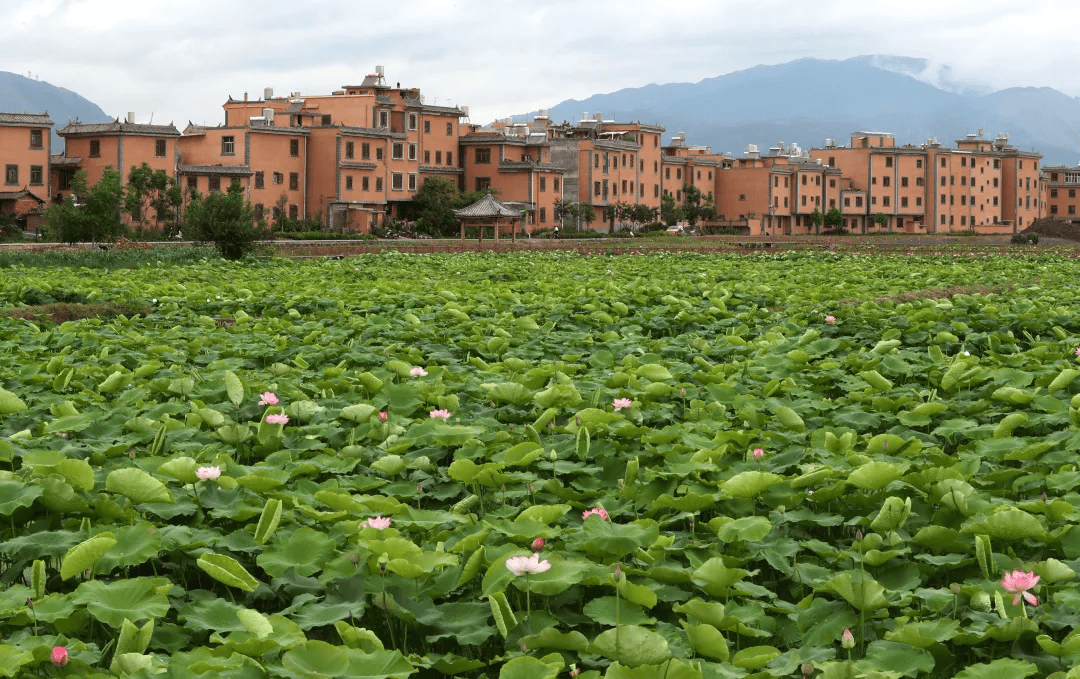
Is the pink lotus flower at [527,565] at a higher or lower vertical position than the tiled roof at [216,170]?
lower

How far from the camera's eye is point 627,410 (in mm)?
5535

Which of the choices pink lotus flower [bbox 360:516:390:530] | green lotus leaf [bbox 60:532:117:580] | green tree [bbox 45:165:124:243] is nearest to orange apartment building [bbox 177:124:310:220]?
green tree [bbox 45:165:124:243]

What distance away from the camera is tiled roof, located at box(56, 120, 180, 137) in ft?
184

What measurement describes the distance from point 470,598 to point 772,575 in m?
1.10

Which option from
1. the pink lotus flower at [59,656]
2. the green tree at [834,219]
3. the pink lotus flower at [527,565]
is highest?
the green tree at [834,219]

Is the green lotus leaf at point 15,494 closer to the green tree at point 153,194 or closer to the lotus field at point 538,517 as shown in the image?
the lotus field at point 538,517

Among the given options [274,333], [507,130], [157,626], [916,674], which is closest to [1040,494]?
[916,674]

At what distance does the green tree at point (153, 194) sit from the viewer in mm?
52812

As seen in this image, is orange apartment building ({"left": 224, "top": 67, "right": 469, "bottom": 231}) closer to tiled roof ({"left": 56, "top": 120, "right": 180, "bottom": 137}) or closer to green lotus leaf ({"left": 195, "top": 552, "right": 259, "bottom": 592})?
tiled roof ({"left": 56, "top": 120, "right": 180, "bottom": 137})

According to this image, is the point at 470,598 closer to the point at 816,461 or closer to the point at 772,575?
the point at 772,575

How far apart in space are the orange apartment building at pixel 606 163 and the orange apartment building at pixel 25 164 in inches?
1308

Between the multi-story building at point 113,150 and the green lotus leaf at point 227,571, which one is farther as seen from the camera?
the multi-story building at point 113,150

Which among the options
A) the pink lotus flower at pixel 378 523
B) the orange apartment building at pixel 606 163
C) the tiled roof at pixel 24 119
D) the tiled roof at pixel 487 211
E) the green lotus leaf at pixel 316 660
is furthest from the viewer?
the orange apartment building at pixel 606 163

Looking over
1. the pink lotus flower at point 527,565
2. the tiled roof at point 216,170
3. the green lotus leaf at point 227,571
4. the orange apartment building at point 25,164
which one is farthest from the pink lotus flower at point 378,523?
the tiled roof at point 216,170
